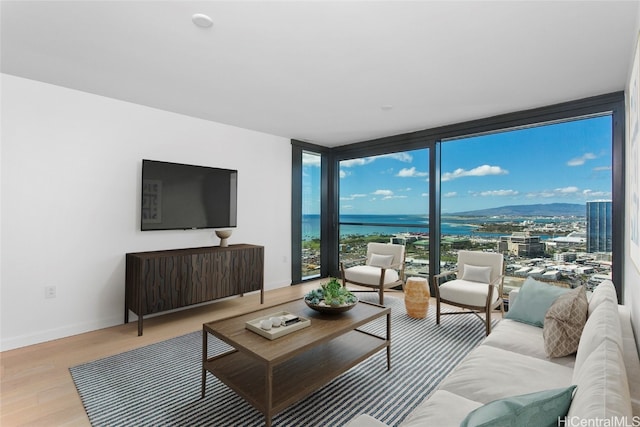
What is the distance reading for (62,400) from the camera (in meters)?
2.04

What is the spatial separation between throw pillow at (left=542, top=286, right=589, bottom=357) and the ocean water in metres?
2.12

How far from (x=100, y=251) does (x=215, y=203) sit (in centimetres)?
135

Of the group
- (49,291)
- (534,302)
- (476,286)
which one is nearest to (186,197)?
(49,291)

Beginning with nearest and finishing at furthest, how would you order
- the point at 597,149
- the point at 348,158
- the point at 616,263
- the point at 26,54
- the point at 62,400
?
the point at 62,400
the point at 26,54
the point at 616,263
the point at 597,149
the point at 348,158

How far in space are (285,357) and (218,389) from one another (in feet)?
2.61

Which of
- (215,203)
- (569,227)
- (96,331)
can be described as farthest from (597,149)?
(96,331)

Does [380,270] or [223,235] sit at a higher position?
[223,235]

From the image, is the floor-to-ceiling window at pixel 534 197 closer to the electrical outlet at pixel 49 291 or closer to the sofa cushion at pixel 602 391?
the sofa cushion at pixel 602 391

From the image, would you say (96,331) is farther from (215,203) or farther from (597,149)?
(597,149)

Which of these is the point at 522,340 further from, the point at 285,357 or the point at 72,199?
the point at 72,199

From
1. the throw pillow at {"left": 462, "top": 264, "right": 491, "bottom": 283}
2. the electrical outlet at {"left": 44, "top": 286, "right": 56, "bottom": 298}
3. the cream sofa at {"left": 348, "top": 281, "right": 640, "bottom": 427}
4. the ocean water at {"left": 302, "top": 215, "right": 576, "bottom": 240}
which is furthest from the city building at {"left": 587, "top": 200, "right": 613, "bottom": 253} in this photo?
the electrical outlet at {"left": 44, "top": 286, "right": 56, "bottom": 298}

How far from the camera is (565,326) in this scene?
6.00 feet

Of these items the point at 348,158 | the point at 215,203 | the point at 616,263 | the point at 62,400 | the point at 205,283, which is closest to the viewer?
the point at 62,400

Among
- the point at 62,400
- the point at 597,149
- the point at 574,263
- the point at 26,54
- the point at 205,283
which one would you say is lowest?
the point at 62,400
